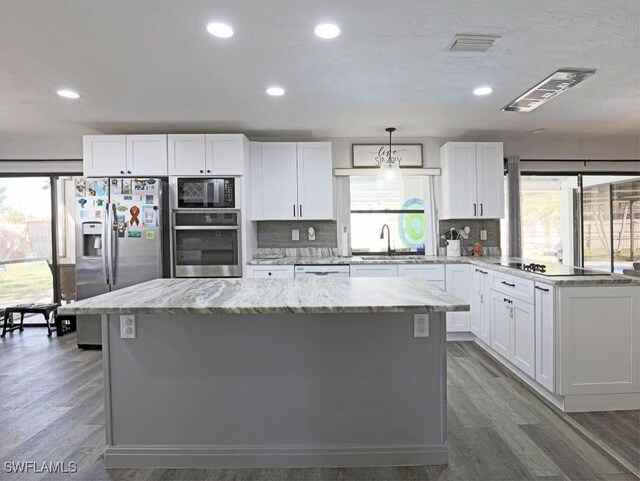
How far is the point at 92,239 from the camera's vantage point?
4.42 metres

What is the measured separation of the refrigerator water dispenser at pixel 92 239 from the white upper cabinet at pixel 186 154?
100 centimetres

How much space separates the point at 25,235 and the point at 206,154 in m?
2.98

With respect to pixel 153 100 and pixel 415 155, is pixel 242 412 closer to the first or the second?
pixel 153 100

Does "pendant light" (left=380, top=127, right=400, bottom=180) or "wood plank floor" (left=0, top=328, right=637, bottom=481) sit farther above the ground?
"pendant light" (left=380, top=127, right=400, bottom=180)

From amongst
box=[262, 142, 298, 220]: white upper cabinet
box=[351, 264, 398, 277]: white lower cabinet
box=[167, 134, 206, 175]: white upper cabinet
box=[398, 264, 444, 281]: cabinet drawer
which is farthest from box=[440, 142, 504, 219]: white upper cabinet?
box=[167, 134, 206, 175]: white upper cabinet

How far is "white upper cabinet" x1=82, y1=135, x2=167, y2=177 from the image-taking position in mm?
4449

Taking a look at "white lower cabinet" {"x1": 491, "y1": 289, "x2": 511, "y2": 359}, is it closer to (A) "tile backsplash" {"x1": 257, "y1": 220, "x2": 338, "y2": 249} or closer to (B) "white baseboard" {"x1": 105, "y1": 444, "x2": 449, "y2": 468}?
(B) "white baseboard" {"x1": 105, "y1": 444, "x2": 449, "y2": 468}

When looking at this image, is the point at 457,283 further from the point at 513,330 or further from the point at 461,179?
the point at 461,179

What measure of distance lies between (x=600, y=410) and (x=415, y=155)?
3.36 m

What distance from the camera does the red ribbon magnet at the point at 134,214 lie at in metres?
4.31

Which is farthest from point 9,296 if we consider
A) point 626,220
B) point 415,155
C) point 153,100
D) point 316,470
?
point 626,220

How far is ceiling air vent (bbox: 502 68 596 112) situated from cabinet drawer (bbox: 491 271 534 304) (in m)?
1.59

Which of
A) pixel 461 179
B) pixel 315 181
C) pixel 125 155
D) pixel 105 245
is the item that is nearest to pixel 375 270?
pixel 315 181

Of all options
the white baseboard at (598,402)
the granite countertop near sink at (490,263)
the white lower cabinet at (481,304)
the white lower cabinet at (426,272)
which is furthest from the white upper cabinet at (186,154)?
the white baseboard at (598,402)
